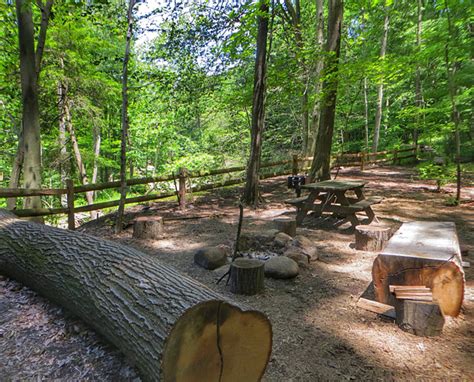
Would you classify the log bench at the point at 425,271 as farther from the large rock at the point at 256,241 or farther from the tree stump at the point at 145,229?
the tree stump at the point at 145,229

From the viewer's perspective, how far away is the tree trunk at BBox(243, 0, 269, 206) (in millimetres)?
7699

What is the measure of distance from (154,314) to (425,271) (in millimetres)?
2441

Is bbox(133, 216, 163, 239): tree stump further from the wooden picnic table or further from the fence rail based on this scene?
the wooden picnic table

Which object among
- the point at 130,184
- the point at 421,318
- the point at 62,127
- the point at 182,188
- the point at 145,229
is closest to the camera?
the point at 421,318

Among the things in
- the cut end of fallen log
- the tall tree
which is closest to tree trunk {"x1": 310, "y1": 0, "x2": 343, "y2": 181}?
the tall tree

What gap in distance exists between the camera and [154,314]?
1.68 metres

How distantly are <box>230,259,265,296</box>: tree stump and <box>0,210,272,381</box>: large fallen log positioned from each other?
137 cm

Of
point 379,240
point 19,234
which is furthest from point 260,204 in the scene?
point 19,234

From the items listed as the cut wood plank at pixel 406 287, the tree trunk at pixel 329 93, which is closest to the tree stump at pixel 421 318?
the cut wood plank at pixel 406 287

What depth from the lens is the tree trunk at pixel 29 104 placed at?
634 centimetres

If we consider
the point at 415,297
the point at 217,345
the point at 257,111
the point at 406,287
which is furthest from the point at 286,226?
the point at 217,345

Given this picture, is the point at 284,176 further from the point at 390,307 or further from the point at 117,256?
the point at 117,256

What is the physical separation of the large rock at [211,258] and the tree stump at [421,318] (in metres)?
2.35

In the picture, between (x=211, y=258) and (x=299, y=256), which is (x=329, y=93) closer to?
(x=299, y=256)
